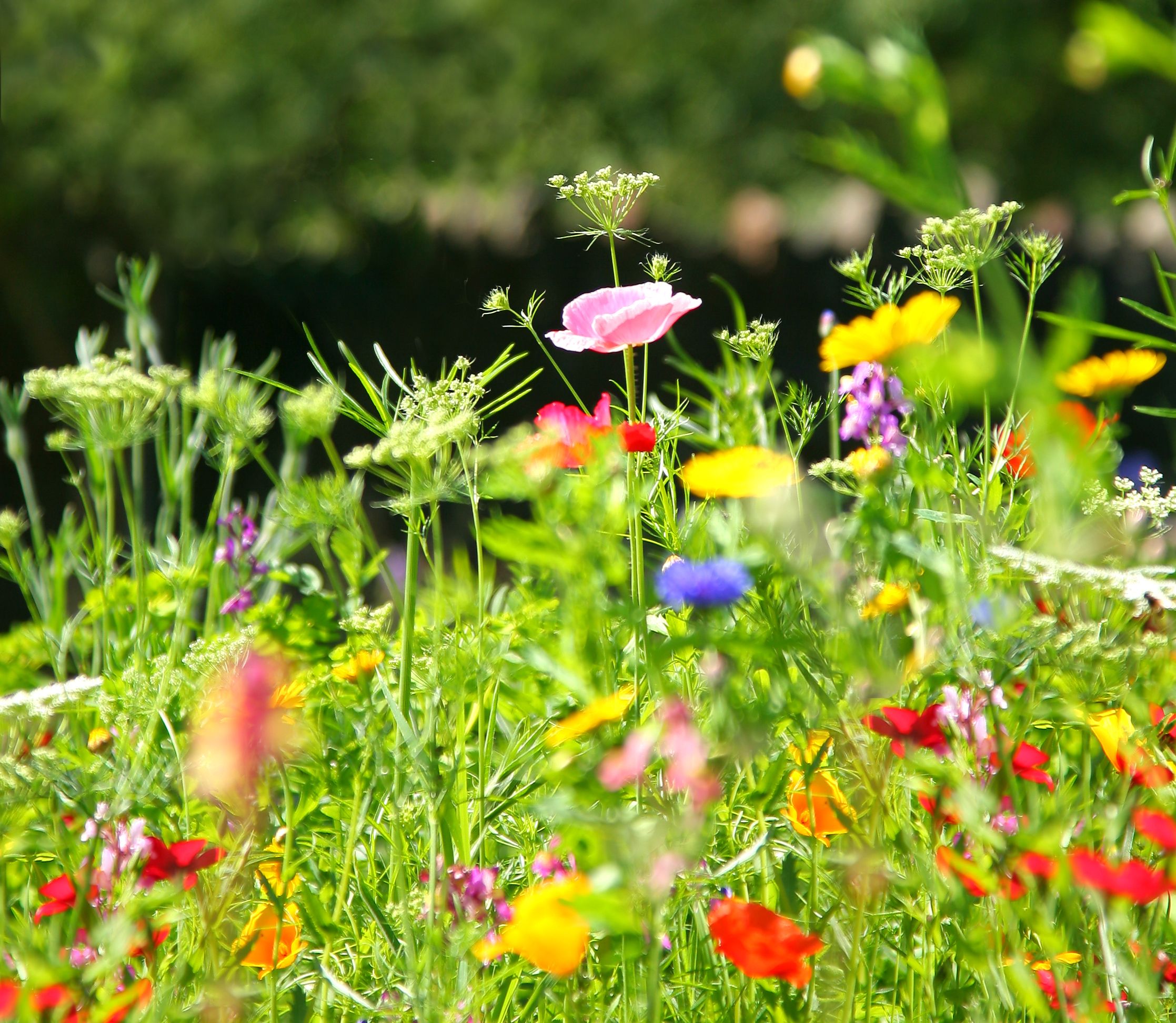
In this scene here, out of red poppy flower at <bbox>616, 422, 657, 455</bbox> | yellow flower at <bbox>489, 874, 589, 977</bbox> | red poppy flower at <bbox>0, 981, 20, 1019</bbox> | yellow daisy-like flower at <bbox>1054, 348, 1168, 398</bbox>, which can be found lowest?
yellow flower at <bbox>489, 874, 589, 977</bbox>

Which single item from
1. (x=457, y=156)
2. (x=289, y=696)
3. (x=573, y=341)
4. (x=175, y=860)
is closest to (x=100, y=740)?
(x=289, y=696)

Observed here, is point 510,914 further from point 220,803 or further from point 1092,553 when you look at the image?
point 1092,553

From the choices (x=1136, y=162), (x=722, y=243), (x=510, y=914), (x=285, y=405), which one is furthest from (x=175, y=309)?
(x=1136, y=162)

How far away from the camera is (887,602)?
0.90 meters

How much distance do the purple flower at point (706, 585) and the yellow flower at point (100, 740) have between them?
29.3 inches

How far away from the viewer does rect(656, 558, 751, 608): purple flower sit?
2.47 ft

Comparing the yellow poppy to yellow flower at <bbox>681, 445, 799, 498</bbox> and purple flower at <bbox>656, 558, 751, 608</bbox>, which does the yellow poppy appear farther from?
yellow flower at <bbox>681, 445, 799, 498</bbox>

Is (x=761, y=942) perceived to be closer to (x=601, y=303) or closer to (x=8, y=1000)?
(x=8, y=1000)

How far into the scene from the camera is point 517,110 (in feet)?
27.1

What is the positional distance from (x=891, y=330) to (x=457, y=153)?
25.6ft

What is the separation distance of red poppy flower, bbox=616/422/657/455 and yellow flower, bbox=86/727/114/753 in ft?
2.15

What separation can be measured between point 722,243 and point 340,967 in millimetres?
4066

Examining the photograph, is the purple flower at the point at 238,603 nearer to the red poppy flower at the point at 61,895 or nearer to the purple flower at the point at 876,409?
the red poppy flower at the point at 61,895

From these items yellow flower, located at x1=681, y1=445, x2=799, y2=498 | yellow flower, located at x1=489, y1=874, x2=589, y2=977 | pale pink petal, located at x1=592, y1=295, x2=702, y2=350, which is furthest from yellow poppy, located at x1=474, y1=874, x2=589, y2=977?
pale pink petal, located at x1=592, y1=295, x2=702, y2=350
